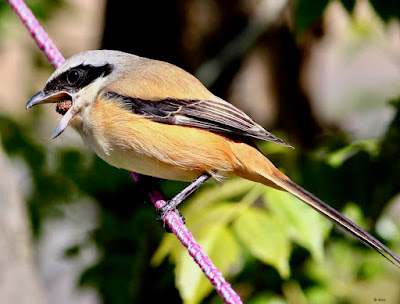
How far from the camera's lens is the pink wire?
6.30 ft

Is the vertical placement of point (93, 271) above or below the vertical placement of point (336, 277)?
above

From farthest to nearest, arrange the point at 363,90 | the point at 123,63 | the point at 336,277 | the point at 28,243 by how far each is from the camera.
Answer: the point at 363,90 < the point at 336,277 < the point at 28,243 < the point at 123,63

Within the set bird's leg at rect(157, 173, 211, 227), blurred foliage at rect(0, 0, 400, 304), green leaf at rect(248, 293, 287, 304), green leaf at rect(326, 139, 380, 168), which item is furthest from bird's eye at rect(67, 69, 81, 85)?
green leaf at rect(248, 293, 287, 304)

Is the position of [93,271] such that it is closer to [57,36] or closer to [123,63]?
[123,63]

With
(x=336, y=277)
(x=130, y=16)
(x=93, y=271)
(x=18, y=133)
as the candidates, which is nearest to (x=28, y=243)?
(x=93, y=271)

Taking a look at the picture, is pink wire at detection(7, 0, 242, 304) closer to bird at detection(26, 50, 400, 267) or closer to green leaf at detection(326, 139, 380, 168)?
bird at detection(26, 50, 400, 267)

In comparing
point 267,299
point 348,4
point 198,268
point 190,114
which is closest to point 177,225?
point 198,268

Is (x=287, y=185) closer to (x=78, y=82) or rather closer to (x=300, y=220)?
(x=300, y=220)

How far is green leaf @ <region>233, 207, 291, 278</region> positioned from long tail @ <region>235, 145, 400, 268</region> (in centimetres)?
16

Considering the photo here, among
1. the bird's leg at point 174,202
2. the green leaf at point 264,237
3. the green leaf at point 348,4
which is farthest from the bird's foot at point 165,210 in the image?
the green leaf at point 348,4

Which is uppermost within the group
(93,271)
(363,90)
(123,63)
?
(123,63)

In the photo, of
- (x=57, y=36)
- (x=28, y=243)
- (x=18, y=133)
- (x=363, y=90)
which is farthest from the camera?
(x=363, y=90)

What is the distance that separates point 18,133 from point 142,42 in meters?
1.20

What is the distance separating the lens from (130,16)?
4.73 metres
